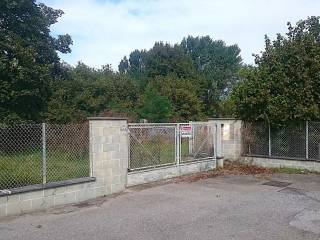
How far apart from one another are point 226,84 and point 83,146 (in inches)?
2270

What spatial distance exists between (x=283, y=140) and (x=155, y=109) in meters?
25.6

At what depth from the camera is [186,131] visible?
14695 mm

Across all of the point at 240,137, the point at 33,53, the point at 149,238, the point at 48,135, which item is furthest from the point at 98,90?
the point at 149,238

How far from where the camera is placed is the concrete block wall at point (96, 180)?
29.7ft

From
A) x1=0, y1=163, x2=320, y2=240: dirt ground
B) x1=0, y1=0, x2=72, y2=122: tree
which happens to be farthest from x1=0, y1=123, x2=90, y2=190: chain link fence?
x1=0, y1=0, x2=72, y2=122: tree

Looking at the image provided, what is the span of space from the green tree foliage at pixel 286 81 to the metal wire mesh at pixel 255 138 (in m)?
0.38

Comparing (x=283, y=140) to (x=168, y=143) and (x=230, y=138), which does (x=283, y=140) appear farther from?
(x=168, y=143)

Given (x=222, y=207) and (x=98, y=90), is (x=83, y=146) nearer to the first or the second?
(x=222, y=207)

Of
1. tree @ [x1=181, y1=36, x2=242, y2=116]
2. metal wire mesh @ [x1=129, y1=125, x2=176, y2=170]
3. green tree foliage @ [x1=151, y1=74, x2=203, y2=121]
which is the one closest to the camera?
metal wire mesh @ [x1=129, y1=125, x2=176, y2=170]

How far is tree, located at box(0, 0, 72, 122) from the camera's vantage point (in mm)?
21609

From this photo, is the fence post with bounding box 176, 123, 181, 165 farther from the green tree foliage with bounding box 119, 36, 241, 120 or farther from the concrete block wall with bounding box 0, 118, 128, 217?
the green tree foliage with bounding box 119, 36, 241, 120

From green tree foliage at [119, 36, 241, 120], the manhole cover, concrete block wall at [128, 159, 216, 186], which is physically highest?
green tree foliage at [119, 36, 241, 120]

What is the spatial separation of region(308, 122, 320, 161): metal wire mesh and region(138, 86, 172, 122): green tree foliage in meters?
26.1

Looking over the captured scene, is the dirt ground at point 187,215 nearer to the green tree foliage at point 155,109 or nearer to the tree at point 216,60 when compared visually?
the green tree foliage at point 155,109
